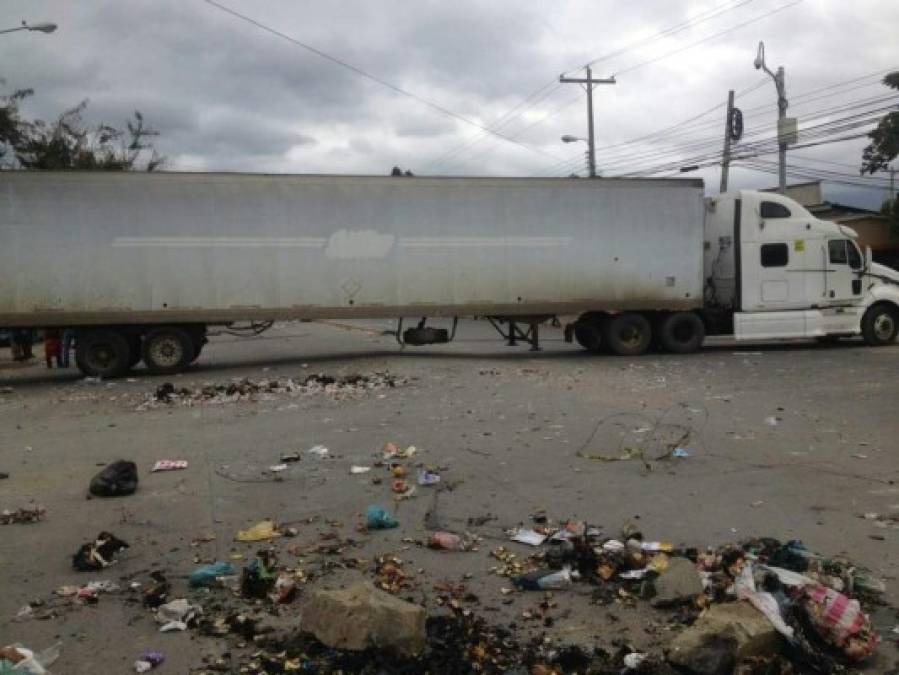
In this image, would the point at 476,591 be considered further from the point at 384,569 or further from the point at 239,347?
the point at 239,347

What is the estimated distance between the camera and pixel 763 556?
196 inches

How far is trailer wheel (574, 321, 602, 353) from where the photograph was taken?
60.5 feet

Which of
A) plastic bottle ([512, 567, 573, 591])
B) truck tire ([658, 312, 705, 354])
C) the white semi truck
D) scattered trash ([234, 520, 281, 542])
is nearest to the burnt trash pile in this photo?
the white semi truck

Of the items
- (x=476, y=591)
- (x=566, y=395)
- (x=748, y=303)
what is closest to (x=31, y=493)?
(x=476, y=591)

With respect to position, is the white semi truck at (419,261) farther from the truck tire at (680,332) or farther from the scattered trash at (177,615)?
the scattered trash at (177,615)

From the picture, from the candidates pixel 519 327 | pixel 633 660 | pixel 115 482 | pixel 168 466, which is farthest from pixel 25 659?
pixel 519 327

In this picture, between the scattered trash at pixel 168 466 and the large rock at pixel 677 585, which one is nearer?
the large rock at pixel 677 585

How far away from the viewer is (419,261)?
1684 cm

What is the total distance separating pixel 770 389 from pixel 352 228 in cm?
840

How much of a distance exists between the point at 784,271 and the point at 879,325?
2.81 meters

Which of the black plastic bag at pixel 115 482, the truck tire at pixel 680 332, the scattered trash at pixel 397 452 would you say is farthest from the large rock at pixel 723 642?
the truck tire at pixel 680 332

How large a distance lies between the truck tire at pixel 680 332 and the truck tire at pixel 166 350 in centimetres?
994

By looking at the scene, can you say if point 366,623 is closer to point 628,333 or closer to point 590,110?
point 628,333

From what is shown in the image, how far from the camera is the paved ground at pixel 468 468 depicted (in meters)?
5.07
